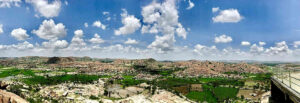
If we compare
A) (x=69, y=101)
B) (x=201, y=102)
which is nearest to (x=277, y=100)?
(x=69, y=101)

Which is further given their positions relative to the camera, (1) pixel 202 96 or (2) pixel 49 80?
(2) pixel 49 80

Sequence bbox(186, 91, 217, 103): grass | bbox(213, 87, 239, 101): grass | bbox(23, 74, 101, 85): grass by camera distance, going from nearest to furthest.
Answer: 1. bbox(186, 91, 217, 103): grass
2. bbox(213, 87, 239, 101): grass
3. bbox(23, 74, 101, 85): grass

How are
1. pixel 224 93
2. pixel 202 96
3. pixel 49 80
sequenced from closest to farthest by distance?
1. pixel 202 96
2. pixel 224 93
3. pixel 49 80

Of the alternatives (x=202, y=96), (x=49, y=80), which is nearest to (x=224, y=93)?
(x=202, y=96)

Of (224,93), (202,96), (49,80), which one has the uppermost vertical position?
(49,80)

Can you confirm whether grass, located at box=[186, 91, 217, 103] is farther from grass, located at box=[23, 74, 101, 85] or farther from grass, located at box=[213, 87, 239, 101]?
grass, located at box=[23, 74, 101, 85]

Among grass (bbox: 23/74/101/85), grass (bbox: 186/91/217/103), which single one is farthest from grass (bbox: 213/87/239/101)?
grass (bbox: 23/74/101/85)

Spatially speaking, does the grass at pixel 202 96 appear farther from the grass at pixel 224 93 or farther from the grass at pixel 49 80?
the grass at pixel 49 80

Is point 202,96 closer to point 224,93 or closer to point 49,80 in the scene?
point 224,93

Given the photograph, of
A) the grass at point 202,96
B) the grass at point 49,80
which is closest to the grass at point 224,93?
the grass at point 202,96
